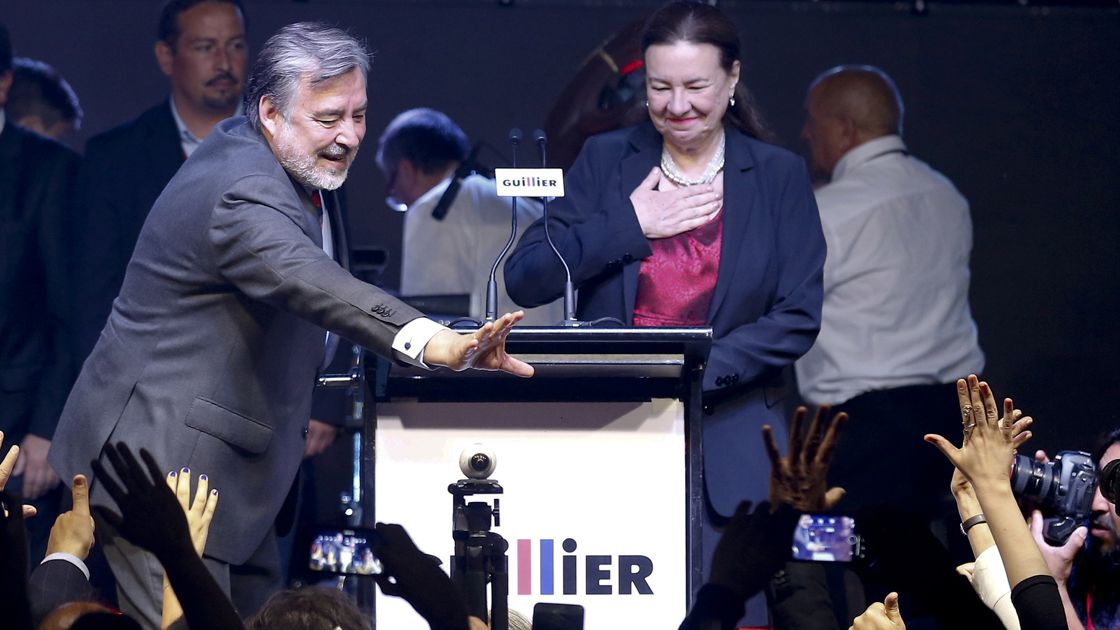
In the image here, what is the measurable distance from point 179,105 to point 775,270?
7.07 feet

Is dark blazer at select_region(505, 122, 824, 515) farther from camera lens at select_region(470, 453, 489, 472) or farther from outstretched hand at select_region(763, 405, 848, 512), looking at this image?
camera lens at select_region(470, 453, 489, 472)

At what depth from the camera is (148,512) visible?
8.31 feet

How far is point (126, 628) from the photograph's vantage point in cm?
219

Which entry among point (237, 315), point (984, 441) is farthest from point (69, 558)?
point (984, 441)

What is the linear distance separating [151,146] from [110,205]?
0.77ft

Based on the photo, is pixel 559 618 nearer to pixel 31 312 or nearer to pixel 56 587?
pixel 56 587

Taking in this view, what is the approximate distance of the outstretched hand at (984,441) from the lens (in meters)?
2.54

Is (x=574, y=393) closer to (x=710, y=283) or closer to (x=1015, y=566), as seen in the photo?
(x=710, y=283)

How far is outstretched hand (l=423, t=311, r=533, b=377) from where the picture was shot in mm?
2604

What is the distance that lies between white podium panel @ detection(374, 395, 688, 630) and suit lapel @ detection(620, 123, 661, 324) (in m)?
0.44

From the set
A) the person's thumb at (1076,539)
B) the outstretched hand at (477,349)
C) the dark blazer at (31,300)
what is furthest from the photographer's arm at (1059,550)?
the dark blazer at (31,300)

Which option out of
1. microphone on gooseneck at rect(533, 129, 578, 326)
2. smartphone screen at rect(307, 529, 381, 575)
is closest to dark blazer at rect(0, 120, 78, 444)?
microphone on gooseneck at rect(533, 129, 578, 326)

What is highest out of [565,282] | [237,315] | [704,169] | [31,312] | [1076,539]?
[704,169]

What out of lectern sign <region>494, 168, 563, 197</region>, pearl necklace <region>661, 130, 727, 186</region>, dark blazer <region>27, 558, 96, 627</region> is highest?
pearl necklace <region>661, 130, 727, 186</region>
